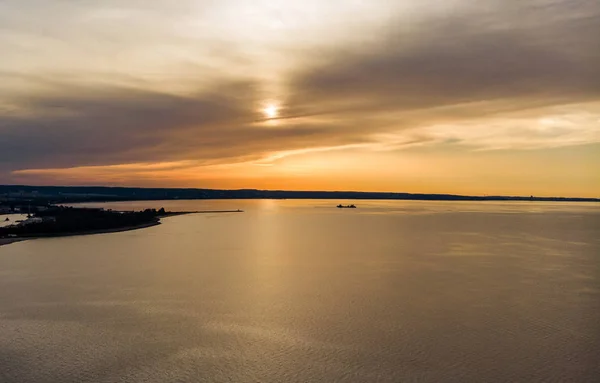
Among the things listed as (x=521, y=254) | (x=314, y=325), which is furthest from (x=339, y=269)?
(x=521, y=254)

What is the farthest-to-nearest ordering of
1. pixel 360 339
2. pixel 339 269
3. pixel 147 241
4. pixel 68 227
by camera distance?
pixel 68 227
pixel 147 241
pixel 339 269
pixel 360 339

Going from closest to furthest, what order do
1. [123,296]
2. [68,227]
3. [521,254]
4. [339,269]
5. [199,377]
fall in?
[199,377] → [123,296] → [339,269] → [521,254] → [68,227]

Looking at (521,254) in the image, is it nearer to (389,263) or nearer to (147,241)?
(389,263)

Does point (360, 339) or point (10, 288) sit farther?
point (10, 288)

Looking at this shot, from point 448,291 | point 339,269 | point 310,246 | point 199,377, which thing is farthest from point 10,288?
point 310,246

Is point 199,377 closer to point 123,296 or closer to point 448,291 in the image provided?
point 123,296

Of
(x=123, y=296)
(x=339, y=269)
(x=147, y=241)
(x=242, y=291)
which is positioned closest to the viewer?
(x=123, y=296)
